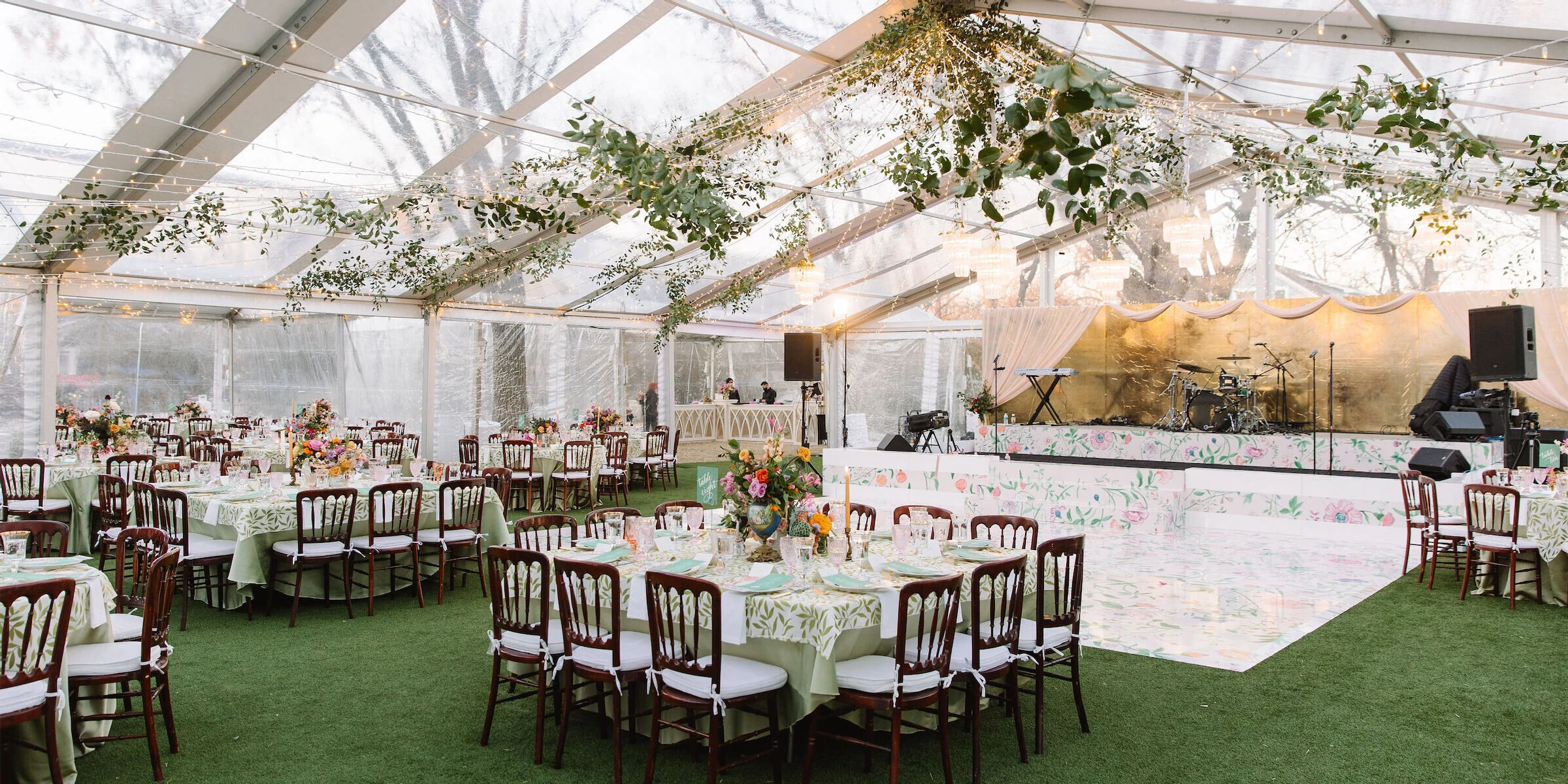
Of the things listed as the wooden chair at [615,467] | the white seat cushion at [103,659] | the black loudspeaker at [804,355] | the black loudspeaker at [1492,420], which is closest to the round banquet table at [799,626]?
the white seat cushion at [103,659]

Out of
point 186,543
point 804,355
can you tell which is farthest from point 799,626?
point 804,355

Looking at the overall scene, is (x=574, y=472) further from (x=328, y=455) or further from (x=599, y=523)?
(x=599, y=523)

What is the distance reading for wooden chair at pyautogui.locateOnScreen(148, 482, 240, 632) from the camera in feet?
19.4

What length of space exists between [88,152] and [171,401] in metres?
6.95

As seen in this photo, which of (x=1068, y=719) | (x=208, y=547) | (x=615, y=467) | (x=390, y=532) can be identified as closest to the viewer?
(x=1068, y=719)

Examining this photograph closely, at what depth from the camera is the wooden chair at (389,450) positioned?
1076cm

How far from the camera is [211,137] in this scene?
7098mm

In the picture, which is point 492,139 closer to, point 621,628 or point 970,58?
point 970,58

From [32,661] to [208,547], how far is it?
3.05 m

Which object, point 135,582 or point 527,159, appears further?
point 527,159

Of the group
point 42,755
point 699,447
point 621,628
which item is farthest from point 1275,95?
point 699,447

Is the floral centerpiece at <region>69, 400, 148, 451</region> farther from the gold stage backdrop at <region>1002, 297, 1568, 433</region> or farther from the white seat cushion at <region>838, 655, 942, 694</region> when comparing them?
the gold stage backdrop at <region>1002, 297, 1568, 433</region>

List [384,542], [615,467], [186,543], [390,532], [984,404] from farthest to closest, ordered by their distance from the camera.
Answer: [984,404] → [615,467] → [390,532] → [384,542] → [186,543]

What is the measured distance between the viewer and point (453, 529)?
6887 millimetres
